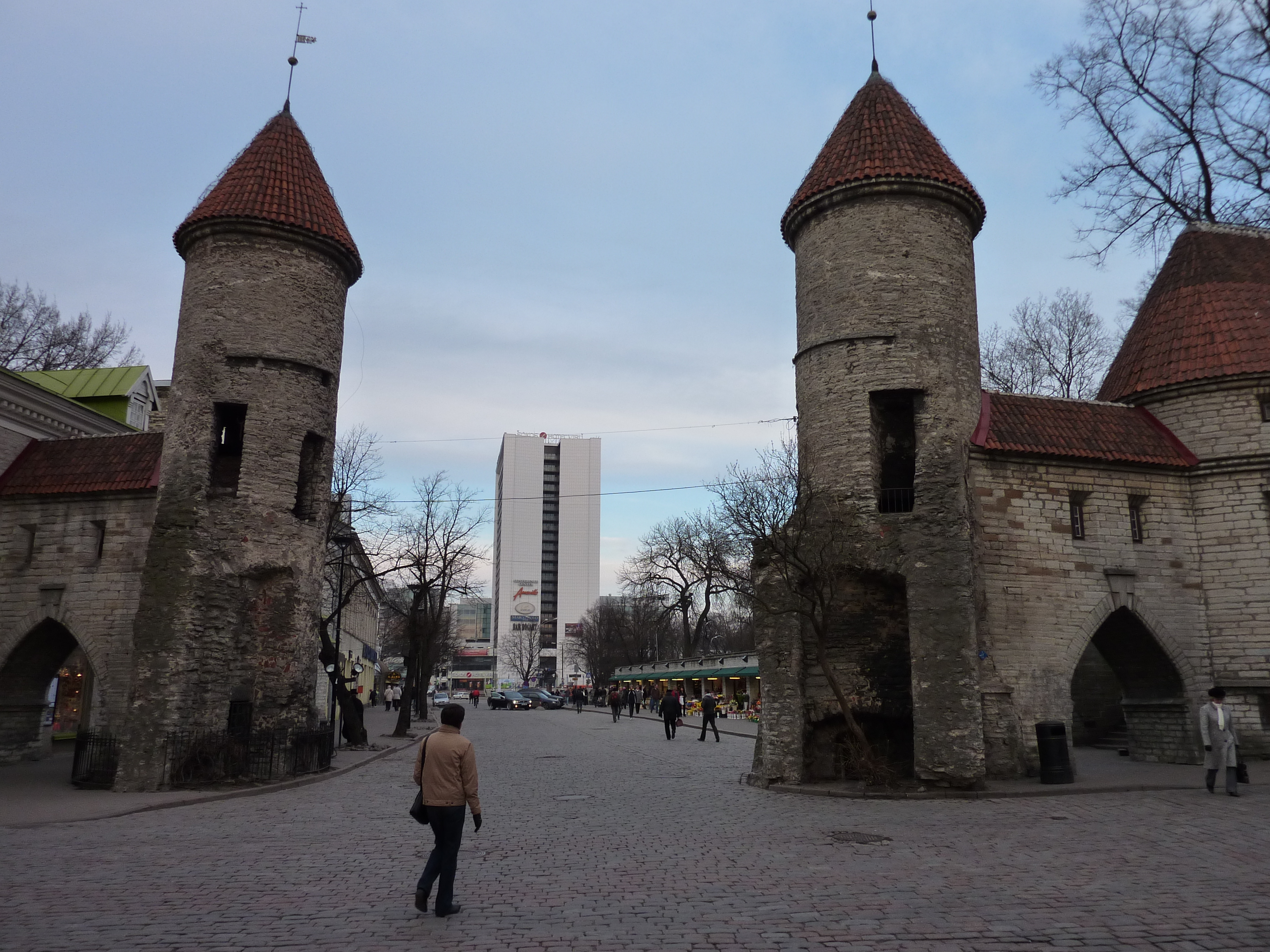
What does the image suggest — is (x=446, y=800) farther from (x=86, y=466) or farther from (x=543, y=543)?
(x=543, y=543)

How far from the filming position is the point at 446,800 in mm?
7141

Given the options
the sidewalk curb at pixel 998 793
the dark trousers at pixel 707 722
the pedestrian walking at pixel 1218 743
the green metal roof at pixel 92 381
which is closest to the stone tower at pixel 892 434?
the sidewalk curb at pixel 998 793

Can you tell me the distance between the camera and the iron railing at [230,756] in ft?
51.1

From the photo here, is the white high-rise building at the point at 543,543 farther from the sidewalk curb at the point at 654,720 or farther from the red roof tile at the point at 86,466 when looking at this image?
the red roof tile at the point at 86,466

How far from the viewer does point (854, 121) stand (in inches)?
752

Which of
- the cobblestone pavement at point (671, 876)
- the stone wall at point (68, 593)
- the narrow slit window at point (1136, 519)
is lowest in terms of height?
the cobblestone pavement at point (671, 876)

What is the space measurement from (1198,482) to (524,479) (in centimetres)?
11541

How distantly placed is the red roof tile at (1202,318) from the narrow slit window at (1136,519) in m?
2.77

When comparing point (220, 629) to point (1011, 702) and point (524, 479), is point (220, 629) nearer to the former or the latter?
point (1011, 702)

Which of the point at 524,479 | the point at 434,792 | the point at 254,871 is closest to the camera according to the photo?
the point at 434,792

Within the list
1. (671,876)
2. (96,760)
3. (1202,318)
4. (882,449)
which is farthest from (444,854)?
(1202,318)

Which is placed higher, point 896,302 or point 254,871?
point 896,302

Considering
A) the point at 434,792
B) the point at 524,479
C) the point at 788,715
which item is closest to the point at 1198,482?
the point at 788,715

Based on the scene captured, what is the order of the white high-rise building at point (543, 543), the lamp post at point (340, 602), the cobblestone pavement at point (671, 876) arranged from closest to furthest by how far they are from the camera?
the cobblestone pavement at point (671, 876) < the lamp post at point (340, 602) < the white high-rise building at point (543, 543)
